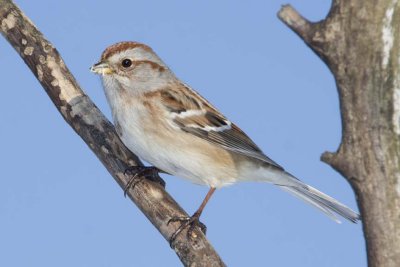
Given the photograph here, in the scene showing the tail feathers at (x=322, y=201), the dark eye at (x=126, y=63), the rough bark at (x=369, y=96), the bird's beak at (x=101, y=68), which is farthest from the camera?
the tail feathers at (x=322, y=201)

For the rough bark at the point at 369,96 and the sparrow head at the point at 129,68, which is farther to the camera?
the sparrow head at the point at 129,68

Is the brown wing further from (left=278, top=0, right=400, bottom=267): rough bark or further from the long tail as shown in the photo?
(left=278, top=0, right=400, bottom=267): rough bark

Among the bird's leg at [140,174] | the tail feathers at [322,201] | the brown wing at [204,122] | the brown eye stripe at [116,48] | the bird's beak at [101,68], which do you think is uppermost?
the brown eye stripe at [116,48]

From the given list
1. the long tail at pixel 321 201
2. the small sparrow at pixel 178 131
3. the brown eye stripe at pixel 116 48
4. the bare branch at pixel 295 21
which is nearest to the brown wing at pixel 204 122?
the small sparrow at pixel 178 131

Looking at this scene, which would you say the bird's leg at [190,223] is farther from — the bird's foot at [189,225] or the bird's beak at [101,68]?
the bird's beak at [101,68]

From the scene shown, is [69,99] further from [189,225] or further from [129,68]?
[189,225]

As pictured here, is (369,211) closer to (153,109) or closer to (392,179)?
(392,179)

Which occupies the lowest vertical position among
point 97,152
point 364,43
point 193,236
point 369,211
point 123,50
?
point 369,211

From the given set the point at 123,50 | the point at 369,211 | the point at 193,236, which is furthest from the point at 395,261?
the point at 123,50
